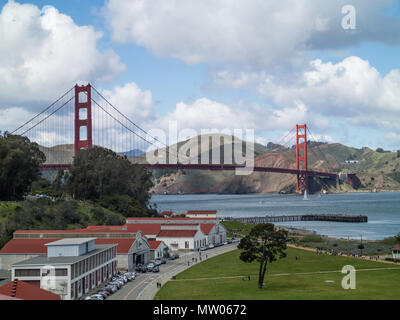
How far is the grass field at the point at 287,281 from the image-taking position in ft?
106

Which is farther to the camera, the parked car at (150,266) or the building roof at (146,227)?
the building roof at (146,227)

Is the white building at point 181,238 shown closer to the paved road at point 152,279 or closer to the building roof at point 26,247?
the paved road at point 152,279

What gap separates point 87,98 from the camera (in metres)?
113

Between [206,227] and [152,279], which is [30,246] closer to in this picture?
[152,279]

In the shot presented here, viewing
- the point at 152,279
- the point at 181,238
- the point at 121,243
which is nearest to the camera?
the point at 152,279


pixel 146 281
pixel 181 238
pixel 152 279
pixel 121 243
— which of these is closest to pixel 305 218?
pixel 181 238

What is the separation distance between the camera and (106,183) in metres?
92.4

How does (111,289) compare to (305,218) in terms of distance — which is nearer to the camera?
(111,289)

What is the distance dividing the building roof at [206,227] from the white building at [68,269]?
88.9 ft

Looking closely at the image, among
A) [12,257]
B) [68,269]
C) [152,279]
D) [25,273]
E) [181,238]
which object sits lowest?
[152,279]

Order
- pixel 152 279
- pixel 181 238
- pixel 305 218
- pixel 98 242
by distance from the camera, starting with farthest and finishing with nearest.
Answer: pixel 305 218 → pixel 181 238 → pixel 98 242 → pixel 152 279

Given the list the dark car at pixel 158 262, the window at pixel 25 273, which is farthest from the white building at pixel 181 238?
the window at pixel 25 273

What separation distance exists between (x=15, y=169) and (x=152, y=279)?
38181 millimetres

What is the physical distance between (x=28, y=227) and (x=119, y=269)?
1616 centimetres
